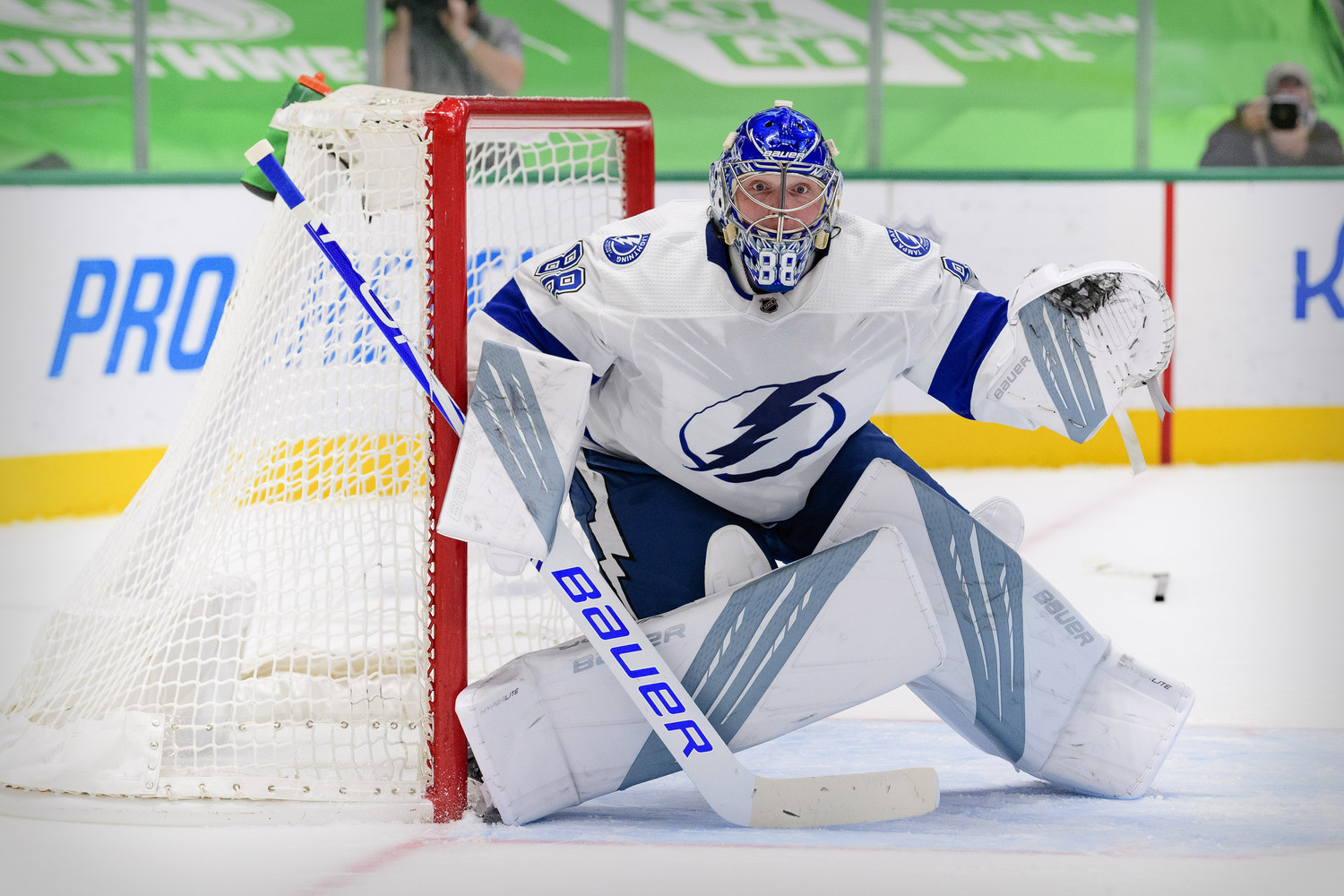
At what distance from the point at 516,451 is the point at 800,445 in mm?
421

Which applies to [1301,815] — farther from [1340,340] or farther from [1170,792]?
[1340,340]

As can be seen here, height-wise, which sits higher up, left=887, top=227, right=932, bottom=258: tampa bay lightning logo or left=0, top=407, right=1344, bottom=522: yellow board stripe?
left=887, top=227, right=932, bottom=258: tampa bay lightning logo

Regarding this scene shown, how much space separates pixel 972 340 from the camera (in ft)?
6.68

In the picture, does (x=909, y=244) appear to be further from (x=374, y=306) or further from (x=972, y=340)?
(x=374, y=306)

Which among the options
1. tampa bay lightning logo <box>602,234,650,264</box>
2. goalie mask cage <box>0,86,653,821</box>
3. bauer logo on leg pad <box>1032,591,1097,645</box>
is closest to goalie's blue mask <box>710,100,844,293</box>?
tampa bay lightning logo <box>602,234,650,264</box>

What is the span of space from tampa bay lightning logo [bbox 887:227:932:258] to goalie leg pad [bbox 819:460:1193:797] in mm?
295

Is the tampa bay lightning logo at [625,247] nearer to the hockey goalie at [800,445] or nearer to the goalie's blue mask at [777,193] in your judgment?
the hockey goalie at [800,445]

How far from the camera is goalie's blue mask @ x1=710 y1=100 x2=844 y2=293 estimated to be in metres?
1.89

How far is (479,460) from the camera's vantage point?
6.08 ft

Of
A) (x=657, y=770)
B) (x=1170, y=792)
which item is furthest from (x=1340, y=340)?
(x=657, y=770)

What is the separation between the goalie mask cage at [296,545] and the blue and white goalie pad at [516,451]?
11cm

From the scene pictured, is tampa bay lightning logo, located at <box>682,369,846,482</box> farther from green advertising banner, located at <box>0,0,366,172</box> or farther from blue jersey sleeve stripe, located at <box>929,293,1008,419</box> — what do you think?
green advertising banner, located at <box>0,0,366,172</box>

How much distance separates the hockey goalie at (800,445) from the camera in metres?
1.94

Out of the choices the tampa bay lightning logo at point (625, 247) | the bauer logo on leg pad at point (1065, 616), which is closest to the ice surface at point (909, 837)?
the bauer logo on leg pad at point (1065, 616)
